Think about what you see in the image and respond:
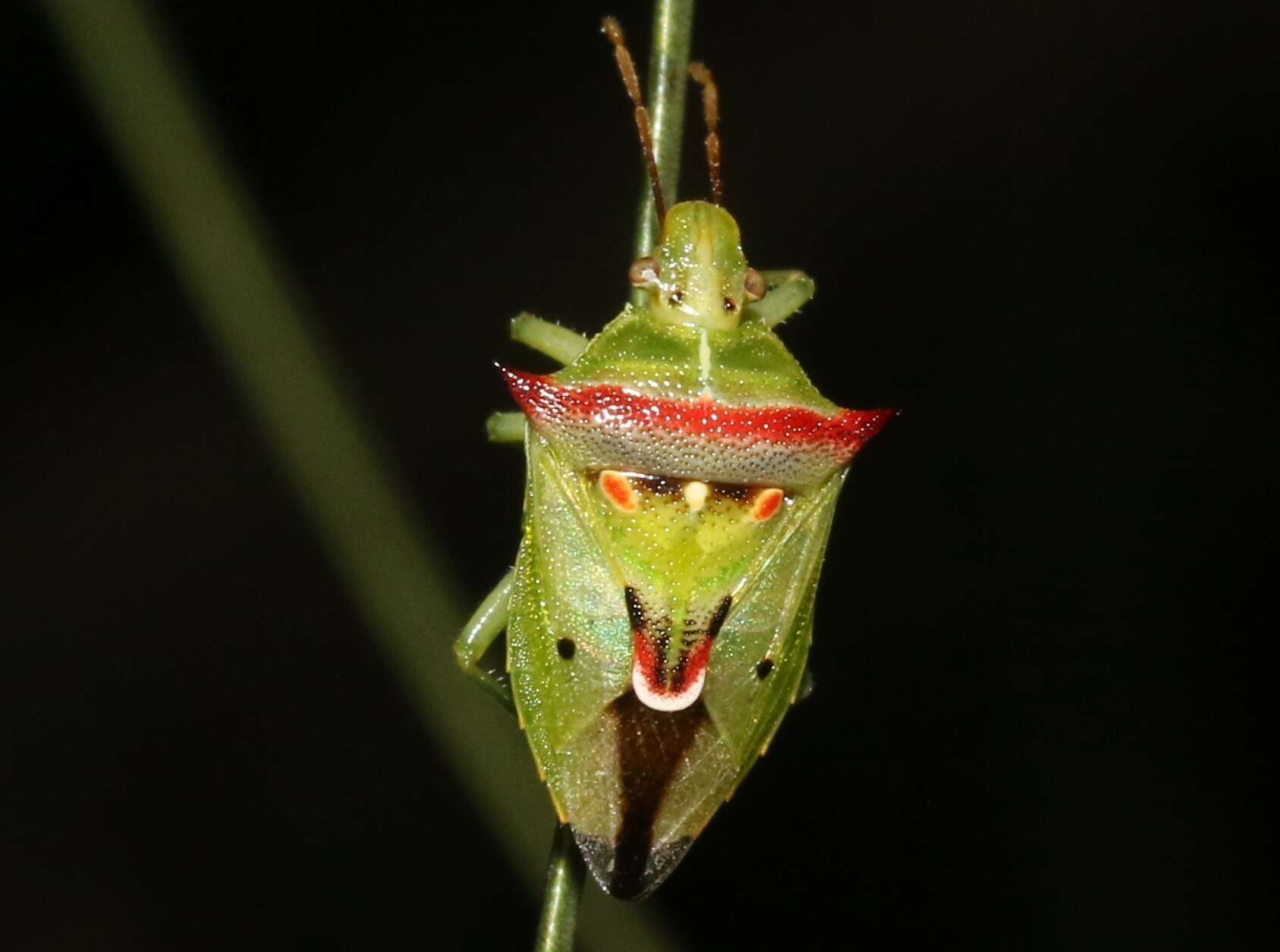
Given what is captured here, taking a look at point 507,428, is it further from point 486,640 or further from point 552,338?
point 486,640

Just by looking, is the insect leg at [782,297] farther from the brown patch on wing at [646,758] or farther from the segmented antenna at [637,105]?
the brown patch on wing at [646,758]

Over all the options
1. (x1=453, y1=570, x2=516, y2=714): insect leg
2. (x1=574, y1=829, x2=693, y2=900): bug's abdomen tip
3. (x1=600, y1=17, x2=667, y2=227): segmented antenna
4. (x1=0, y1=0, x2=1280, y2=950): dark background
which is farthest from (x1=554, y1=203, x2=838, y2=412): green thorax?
(x1=0, y1=0, x2=1280, y2=950): dark background

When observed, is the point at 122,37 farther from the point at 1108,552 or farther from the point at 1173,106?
the point at 1173,106

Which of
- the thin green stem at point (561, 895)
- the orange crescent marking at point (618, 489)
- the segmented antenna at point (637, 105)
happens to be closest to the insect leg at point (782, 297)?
the segmented antenna at point (637, 105)

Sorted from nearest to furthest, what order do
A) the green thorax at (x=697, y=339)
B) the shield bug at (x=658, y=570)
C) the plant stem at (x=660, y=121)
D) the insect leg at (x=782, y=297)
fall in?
1. the plant stem at (x=660, y=121)
2. the shield bug at (x=658, y=570)
3. the green thorax at (x=697, y=339)
4. the insect leg at (x=782, y=297)

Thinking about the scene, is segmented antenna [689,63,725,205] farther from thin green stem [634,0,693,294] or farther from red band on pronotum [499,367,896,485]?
thin green stem [634,0,693,294]

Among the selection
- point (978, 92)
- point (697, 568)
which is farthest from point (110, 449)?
point (697, 568)

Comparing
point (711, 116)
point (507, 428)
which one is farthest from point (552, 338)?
point (711, 116)
